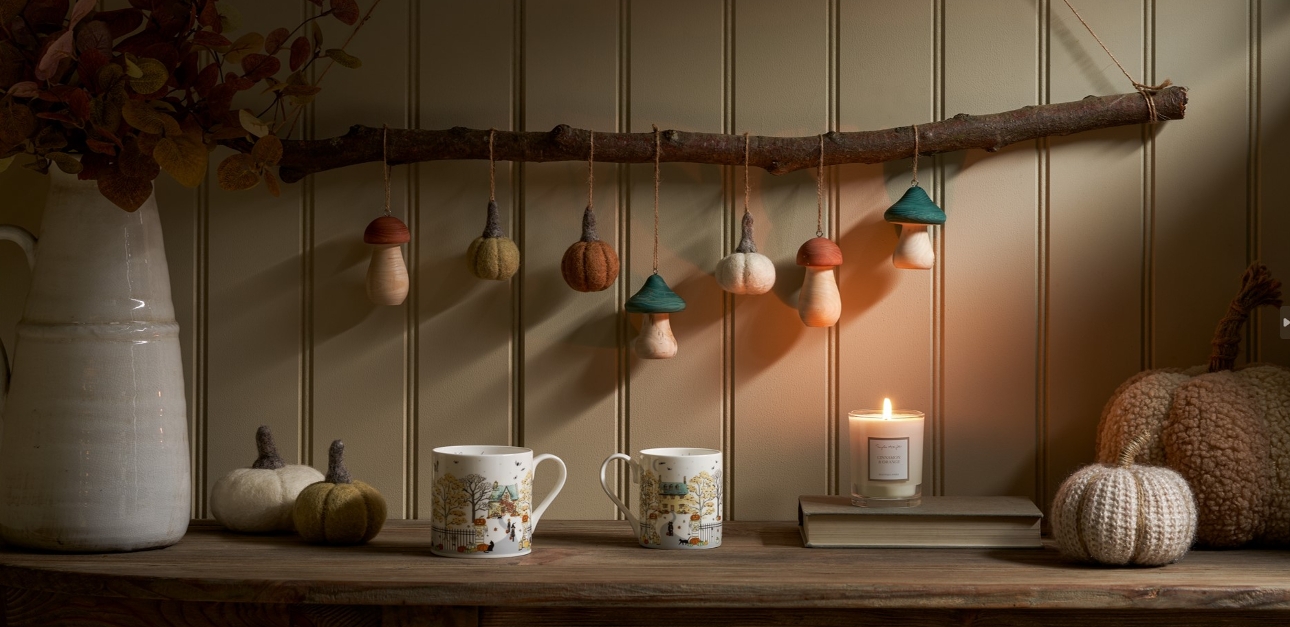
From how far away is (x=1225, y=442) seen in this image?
1.02 meters

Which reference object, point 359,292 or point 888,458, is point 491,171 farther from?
point 888,458

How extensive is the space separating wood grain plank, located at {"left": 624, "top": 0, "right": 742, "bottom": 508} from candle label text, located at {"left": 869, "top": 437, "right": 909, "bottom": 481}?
209 mm

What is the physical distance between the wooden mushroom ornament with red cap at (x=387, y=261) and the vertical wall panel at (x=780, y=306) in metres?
0.39

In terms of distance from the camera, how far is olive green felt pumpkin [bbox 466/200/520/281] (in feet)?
3.74

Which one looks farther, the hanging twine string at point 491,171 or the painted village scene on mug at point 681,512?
the hanging twine string at point 491,171

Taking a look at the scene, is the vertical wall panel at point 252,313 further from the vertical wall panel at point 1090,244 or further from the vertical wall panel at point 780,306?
the vertical wall panel at point 1090,244

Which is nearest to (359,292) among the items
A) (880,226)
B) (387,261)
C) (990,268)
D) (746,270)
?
(387,261)

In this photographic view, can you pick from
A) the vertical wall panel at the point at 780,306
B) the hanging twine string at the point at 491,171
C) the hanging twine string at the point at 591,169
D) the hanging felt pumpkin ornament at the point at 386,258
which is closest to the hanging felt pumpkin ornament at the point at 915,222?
the vertical wall panel at the point at 780,306

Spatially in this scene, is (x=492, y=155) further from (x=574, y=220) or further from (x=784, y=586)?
(x=784, y=586)

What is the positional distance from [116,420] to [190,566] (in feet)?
0.54

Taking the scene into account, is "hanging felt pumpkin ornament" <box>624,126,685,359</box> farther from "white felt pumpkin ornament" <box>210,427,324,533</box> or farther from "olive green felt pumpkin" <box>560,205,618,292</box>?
"white felt pumpkin ornament" <box>210,427,324,533</box>

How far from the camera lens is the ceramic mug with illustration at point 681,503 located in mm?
1051

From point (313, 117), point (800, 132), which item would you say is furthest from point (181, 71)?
point (800, 132)

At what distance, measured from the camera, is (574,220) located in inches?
48.3
